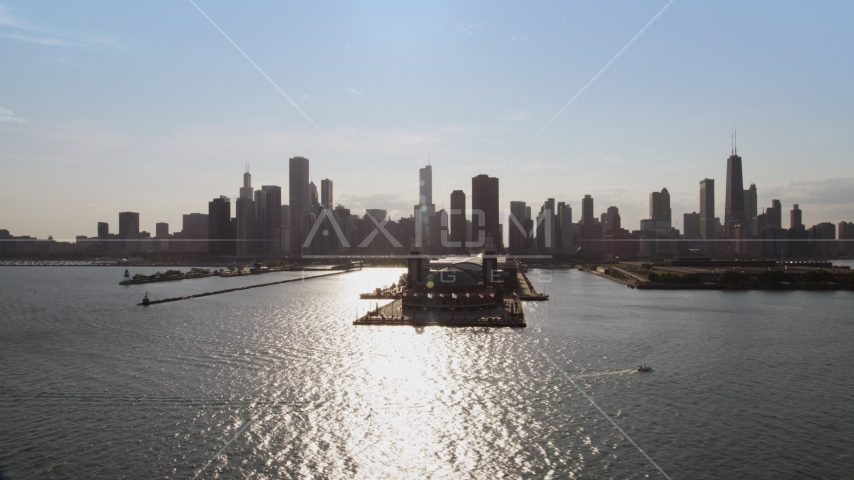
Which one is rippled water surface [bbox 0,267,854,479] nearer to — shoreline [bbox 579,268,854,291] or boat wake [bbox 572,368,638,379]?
boat wake [bbox 572,368,638,379]

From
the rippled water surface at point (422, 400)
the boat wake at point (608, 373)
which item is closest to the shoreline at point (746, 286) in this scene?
the rippled water surface at point (422, 400)

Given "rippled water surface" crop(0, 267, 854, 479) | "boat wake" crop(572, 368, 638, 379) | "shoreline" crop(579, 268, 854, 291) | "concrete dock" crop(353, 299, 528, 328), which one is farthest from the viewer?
"shoreline" crop(579, 268, 854, 291)

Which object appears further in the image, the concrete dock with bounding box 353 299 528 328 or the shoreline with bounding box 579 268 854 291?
the shoreline with bounding box 579 268 854 291

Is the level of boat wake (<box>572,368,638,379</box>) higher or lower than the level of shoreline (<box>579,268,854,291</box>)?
lower

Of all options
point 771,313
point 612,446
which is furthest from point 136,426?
point 771,313

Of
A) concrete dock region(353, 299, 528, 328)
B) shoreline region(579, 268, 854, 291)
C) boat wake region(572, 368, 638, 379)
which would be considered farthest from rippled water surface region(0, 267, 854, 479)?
shoreline region(579, 268, 854, 291)

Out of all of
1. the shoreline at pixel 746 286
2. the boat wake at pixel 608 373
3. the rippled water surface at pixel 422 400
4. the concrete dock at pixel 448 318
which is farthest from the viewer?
the shoreline at pixel 746 286

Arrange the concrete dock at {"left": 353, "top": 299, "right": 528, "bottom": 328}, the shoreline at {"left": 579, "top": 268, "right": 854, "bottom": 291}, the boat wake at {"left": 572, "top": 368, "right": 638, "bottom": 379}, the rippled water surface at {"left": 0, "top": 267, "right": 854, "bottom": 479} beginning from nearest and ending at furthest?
the rippled water surface at {"left": 0, "top": 267, "right": 854, "bottom": 479}, the boat wake at {"left": 572, "top": 368, "right": 638, "bottom": 379}, the concrete dock at {"left": 353, "top": 299, "right": 528, "bottom": 328}, the shoreline at {"left": 579, "top": 268, "right": 854, "bottom": 291}

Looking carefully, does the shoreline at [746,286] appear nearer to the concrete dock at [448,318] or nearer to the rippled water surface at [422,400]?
the rippled water surface at [422,400]
